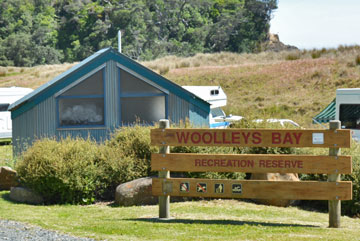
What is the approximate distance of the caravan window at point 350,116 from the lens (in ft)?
58.7

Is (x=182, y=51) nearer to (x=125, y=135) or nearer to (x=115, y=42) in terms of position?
(x=115, y=42)

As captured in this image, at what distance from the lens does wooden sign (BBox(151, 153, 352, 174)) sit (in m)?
7.75

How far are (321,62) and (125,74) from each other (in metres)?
28.8

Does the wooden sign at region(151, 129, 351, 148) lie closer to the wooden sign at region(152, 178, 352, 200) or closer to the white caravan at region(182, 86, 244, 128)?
the wooden sign at region(152, 178, 352, 200)

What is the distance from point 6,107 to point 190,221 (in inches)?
693

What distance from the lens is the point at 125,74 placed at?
14.5 m

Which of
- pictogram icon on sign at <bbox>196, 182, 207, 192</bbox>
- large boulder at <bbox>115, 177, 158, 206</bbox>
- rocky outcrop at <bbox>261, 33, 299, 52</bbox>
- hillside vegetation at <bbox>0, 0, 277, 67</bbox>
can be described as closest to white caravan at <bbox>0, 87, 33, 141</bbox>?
large boulder at <bbox>115, 177, 158, 206</bbox>

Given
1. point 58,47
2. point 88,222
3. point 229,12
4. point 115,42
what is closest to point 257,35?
point 229,12

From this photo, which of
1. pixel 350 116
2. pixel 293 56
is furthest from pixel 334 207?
pixel 293 56

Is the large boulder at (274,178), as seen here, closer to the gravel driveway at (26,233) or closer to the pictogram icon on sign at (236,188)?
the pictogram icon on sign at (236,188)

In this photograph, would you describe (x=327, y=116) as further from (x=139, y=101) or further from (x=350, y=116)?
(x=139, y=101)

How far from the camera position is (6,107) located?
23969 millimetres

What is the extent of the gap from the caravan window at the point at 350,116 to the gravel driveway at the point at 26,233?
41.0 feet

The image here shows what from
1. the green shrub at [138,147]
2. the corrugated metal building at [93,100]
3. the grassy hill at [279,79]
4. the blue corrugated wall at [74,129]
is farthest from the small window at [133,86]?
the grassy hill at [279,79]
